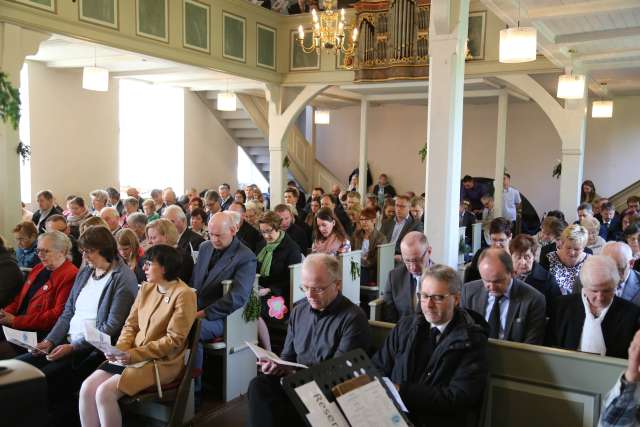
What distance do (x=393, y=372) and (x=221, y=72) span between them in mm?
7147

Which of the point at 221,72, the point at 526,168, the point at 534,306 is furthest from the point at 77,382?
the point at 526,168

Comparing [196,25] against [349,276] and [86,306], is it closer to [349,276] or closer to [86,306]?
[349,276]

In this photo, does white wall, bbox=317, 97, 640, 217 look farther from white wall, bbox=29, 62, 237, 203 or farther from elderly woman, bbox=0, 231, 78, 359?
elderly woman, bbox=0, 231, 78, 359

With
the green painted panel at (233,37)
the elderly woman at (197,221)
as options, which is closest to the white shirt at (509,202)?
the green painted panel at (233,37)

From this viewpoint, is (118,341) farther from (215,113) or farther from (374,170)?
(374,170)

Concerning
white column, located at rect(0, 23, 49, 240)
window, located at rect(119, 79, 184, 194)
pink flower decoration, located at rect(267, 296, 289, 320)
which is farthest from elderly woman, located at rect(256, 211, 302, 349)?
window, located at rect(119, 79, 184, 194)

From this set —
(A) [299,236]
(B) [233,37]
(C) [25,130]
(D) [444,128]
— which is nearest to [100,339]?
(D) [444,128]

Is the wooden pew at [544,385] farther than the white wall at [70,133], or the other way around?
the white wall at [70,133]

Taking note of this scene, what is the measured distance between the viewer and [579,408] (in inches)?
100

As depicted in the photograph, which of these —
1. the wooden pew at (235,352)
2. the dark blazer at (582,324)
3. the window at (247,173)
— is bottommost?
the wooden pew at (235,352)

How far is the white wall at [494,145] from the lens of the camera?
1254 centimetres

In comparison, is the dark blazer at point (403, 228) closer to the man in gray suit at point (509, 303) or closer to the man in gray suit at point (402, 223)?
the man in gray suit at point (402, 223)

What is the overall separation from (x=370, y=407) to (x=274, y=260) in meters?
3.16

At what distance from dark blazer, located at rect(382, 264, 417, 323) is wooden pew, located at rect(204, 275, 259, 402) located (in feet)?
3.54
